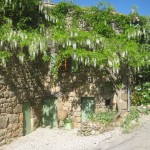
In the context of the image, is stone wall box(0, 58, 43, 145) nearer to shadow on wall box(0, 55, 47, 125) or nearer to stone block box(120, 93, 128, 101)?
shadow on wall box(0, 55, 47, 125)

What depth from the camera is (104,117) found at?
1105 centimetres

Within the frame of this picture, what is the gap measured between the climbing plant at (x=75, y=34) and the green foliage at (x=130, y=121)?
1.65 metres

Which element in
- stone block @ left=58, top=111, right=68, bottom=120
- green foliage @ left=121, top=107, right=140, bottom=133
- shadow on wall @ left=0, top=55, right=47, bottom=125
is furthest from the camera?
stone block @ left=58, top=111, right=68, bottom=120

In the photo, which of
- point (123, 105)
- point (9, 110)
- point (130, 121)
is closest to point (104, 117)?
point (130, 121)

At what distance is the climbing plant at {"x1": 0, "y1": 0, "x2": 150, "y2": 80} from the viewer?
11.1 m

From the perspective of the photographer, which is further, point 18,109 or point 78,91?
point 78,91

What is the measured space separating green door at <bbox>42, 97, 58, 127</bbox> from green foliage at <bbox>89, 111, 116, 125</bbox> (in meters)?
1.44

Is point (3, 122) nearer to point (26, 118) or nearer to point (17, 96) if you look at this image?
point (17, 96)

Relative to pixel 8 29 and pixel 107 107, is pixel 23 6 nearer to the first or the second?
pixel 8 29

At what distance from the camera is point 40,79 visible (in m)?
12.3

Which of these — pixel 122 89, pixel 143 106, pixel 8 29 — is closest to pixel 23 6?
pixel 8 29

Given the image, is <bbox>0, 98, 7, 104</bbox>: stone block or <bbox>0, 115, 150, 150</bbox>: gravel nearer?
<bbox>0, 115, 150, 150</bbox>: gravel

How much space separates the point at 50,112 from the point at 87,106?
1.36 m

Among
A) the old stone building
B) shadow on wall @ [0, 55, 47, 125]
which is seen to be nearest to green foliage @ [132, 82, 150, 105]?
the old stone building
